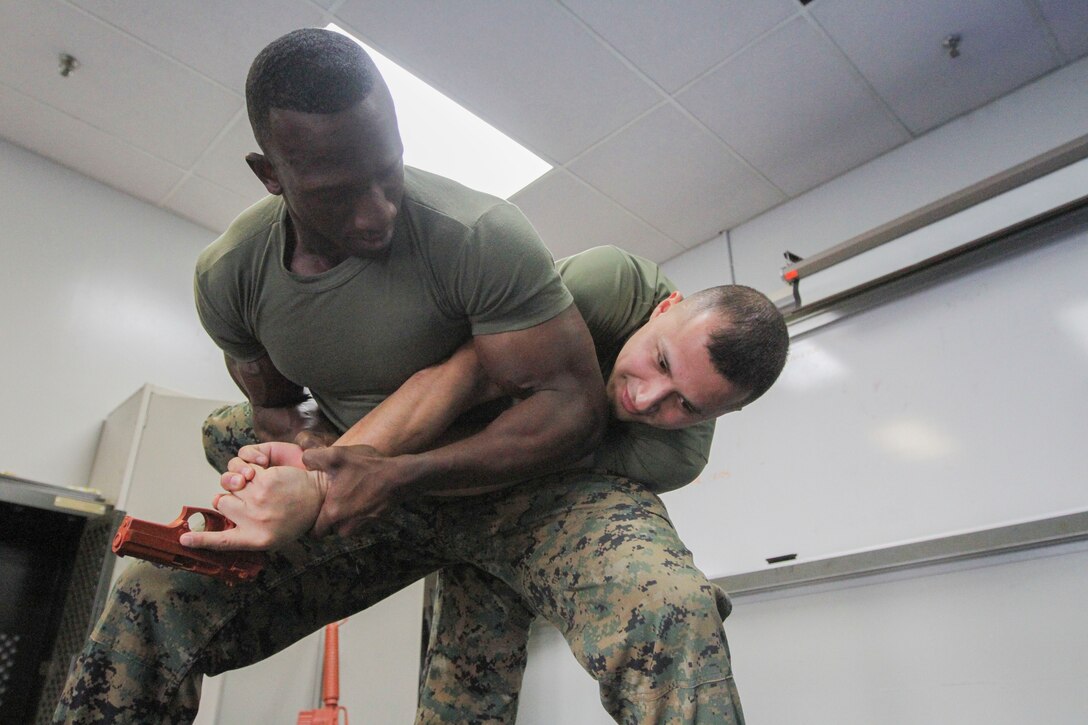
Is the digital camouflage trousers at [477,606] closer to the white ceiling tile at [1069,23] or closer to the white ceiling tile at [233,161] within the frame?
the white ceiling tile at [233,161]

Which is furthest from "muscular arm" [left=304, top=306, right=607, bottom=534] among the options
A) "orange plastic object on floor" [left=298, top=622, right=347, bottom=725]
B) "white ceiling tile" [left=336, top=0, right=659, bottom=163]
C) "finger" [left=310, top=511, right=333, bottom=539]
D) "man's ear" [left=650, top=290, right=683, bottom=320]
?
"white ceiling tile" [left=336, top=0, right=659, bottom=163]

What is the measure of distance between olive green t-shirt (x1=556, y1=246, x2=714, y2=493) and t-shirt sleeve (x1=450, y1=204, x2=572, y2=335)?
0.56ft

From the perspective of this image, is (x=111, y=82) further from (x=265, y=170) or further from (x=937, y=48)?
(x=937, y=48)

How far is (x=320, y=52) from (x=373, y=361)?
1.29 ft

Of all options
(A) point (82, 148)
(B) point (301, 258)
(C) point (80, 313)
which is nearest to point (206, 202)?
(A) point (82, 148)

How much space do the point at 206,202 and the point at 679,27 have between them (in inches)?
73.8

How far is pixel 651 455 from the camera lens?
1.21 metres

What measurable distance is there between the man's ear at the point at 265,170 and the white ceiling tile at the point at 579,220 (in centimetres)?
197

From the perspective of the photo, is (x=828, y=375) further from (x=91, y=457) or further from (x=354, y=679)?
(x=91, y=457)

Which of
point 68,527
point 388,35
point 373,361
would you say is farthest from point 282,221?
point 68,527

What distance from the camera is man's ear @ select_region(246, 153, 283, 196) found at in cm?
94

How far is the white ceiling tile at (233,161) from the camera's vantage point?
105 inches

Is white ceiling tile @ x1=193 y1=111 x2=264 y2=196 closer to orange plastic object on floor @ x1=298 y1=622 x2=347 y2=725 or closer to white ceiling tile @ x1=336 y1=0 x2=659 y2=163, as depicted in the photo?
white ceiling tile @ x1=336 y1=0 x2=659 y2=163

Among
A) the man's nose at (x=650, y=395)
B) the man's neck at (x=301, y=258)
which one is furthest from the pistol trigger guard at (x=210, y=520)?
the man's nose at (x=650, y=395)
